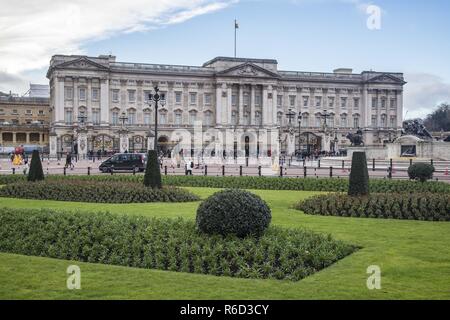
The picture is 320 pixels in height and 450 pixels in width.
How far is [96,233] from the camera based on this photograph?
14812 millimetres

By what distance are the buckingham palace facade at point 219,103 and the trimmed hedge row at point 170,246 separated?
68.9m

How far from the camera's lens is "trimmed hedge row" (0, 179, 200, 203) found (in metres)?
24.3

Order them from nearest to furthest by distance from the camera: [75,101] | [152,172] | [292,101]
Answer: [152,172], [75,101], [292,101]

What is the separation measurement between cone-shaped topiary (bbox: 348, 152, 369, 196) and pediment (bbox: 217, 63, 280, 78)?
81.0m

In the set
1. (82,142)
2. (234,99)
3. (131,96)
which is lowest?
(82,142)

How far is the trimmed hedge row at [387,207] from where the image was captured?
19.7 m

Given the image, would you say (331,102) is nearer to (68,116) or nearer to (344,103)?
(344,103)

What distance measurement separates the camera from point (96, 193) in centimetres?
2481

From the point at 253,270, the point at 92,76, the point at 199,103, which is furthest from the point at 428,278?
the point at 199,103

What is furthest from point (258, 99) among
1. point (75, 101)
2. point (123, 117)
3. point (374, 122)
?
point (75, 101)

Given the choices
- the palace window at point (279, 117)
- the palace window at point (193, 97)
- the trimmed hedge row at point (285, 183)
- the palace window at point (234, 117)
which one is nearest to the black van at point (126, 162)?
the trimmed hedge row at point (285, 183)

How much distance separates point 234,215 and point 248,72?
299 feet

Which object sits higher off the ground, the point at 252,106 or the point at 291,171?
the point at 252,106

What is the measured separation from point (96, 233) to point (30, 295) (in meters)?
4.85
